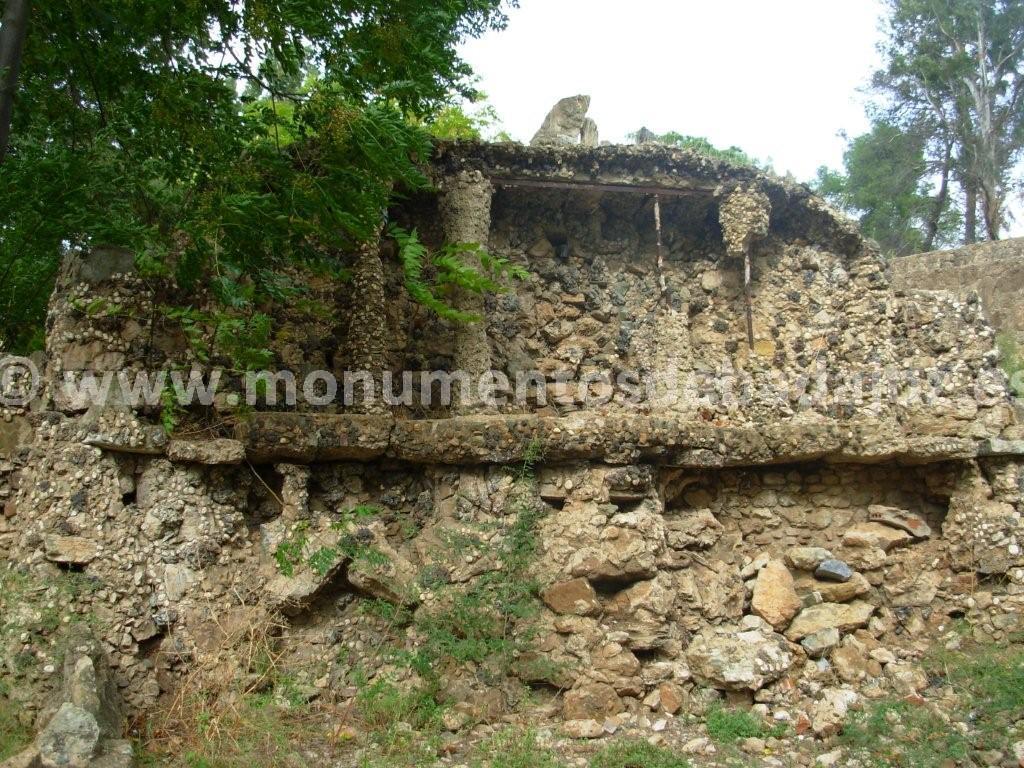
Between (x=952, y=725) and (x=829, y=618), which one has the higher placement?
(x=829, y=618)

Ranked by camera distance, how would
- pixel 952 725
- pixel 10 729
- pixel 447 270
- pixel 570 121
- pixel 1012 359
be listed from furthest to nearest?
pixel 1012 359 < pixel 570 121 < pixel 447 270 < pixel 952 725 < pixel 10 729

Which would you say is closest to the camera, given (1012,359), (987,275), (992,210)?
(1012,359)

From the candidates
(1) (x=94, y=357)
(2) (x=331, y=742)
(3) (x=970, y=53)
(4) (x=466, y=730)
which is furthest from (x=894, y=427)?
(3) (x=970, y=53)

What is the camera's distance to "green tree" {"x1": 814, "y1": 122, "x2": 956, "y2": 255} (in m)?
18.0

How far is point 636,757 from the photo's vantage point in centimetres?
487

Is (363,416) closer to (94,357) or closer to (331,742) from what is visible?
(94,357)

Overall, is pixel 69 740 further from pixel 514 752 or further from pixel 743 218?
pixel 743 218

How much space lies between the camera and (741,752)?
5.11 m

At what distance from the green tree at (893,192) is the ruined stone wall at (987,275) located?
11.2ft

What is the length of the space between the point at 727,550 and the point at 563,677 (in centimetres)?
185

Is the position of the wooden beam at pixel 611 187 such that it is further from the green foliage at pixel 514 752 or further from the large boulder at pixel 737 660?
the green foliage at pixel 514 752

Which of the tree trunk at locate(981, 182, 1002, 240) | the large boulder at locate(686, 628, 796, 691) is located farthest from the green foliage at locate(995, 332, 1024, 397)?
the large boulder at locate(686, 628, 796, 691)

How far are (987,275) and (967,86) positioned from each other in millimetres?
5172

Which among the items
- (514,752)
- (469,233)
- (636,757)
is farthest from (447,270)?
(636,757)
